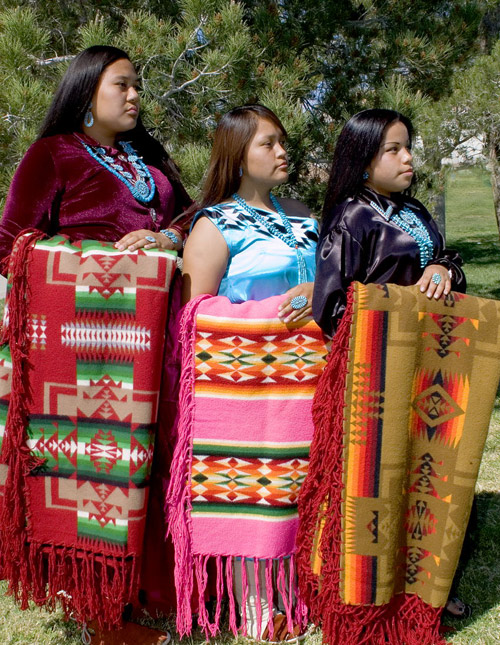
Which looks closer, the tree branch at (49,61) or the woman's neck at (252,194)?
the woman's neck at (252,194)

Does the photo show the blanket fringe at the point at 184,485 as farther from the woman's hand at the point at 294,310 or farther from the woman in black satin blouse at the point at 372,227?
the woman in black satin blouse at the point at 372,227

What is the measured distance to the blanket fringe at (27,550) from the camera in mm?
2045

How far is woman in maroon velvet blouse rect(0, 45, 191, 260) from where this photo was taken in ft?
7.20

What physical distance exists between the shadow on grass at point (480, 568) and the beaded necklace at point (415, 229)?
3.45 feet

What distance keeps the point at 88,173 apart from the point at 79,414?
825 mm

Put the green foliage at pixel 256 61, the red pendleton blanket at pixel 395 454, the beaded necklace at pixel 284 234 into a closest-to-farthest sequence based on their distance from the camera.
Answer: the red pendleton blanket at pixel 395 454, the beaded necklace at pixel 284 234, the green foliage at pixel 256 61

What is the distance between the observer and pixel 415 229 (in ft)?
7.12

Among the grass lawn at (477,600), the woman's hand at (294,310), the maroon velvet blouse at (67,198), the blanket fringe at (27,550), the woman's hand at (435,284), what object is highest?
the maroon velvet blouse at (67,198)

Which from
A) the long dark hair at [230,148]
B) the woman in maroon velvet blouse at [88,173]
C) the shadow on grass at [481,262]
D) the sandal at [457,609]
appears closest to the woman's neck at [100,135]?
the woman in maroon velvet blouse at [88,173]

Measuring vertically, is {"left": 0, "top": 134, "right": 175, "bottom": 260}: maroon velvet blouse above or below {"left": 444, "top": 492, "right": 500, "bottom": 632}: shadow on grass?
above

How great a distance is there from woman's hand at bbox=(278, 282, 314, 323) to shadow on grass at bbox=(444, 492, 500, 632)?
1091mm

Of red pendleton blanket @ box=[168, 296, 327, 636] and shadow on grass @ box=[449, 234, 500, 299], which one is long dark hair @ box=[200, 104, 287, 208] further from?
shadow on grass @ box=[449, 234, 500, 299]

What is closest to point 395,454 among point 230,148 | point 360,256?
point 360,256

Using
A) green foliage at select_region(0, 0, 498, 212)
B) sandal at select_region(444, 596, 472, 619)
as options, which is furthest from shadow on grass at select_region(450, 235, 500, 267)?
sandal at select_region(444, 596, 472, 619)
